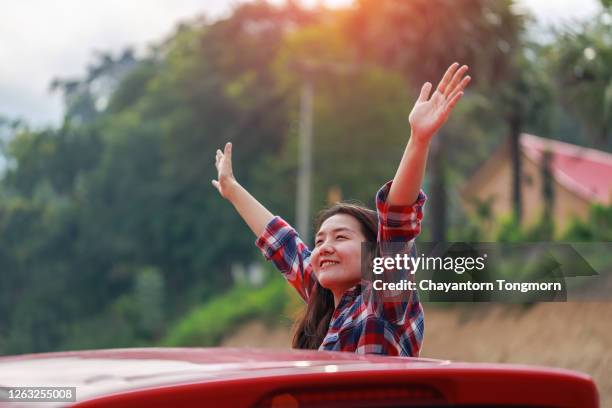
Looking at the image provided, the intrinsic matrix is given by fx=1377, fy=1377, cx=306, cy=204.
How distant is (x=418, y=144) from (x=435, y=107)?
0.21m

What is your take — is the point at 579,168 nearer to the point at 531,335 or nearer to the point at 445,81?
the point at 531,335

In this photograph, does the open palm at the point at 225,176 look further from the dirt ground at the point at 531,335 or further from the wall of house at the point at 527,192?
the wall of house at the point at 527,192

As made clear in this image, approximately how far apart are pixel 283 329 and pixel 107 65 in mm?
78405

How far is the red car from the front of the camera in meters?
2.35

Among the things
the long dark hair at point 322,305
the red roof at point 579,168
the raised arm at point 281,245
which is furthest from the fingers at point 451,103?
the red roof at point 579,168

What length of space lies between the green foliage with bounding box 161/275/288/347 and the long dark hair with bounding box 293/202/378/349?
110 ft

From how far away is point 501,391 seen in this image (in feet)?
8.35

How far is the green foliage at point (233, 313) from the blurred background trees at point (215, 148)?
172 mm

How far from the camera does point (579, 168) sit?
53938 mm

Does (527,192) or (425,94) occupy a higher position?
(527,192)

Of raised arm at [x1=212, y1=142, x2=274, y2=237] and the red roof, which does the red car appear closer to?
raised arm at [x1=212, y1=142, x2=274, y2=237]

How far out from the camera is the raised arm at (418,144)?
12.8ft

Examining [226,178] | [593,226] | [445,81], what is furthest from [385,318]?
[593,226]

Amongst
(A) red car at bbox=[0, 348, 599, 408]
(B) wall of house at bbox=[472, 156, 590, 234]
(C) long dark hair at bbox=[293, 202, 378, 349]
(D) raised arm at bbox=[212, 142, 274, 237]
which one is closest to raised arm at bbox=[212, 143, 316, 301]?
(D) raised arm at bbox=[212, 142, 274, 237]
